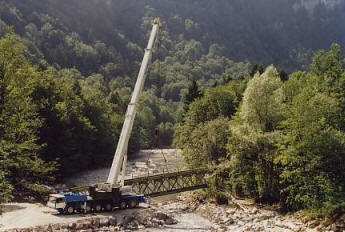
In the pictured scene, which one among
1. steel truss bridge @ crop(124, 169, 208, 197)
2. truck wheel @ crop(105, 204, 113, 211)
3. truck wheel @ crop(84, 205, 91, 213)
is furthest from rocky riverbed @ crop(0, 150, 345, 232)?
steel truss bridge @ crop(124, 169, 208, 197)

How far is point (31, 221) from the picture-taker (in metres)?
38.3

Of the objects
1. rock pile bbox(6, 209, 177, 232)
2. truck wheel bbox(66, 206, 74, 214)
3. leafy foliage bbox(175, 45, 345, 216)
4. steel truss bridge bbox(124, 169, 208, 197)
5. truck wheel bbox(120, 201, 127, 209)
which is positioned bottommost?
rock pile bbox(6, 209, 177, 232)

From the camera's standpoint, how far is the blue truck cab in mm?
41062

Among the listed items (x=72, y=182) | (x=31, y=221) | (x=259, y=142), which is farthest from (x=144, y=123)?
(x=31, y=221)

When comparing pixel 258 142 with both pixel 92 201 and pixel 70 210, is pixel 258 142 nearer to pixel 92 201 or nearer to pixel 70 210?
pixel 92 201

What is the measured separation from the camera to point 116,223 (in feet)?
135

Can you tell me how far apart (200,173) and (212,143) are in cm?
354

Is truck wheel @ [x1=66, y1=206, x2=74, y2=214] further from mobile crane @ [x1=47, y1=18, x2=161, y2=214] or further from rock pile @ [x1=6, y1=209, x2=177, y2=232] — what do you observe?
rock pile @ [x1=6, y1=209, x2=177, y2=232]

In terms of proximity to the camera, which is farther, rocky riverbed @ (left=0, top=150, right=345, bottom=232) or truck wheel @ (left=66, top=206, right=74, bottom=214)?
truck wheel @ (left=66, top=206, right=74, bottom=214)

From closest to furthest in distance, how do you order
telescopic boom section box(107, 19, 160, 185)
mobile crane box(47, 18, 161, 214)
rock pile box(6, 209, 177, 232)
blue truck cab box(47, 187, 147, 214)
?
rock pile box(6, 209, 177, 232)
blue truck cab box(47, 187, 147, 214)
mobile crane box(47, 18, 161, 214)
telescopic boom section box(107, 19, 160, 185)

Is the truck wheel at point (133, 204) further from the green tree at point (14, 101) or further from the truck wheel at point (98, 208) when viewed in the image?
the green tree at point (14, 101)

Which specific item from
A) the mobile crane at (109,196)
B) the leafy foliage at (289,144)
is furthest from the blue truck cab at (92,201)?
the leafy foliage at (289,144)

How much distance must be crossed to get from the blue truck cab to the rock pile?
4.63ft

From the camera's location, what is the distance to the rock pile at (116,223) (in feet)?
124
